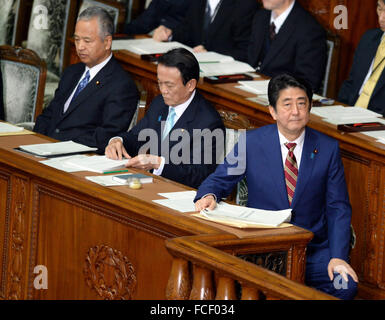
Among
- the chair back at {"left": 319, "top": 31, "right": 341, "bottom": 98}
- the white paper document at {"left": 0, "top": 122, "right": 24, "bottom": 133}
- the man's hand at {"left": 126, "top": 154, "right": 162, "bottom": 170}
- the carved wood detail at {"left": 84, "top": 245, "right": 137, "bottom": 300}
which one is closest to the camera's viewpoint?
the carved wood detail at {"left": 84, "top": 245, "right": 137, "bottom": 300}

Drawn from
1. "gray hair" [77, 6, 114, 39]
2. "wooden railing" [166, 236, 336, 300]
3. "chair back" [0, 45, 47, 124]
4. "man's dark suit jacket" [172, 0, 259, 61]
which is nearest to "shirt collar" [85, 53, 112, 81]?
"gray hair" [77, 6, 114, 39]

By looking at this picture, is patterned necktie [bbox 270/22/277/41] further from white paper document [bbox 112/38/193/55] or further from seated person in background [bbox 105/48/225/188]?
seated person in background [bbox 105/48/225/188]


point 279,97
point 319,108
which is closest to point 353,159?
point 319,108

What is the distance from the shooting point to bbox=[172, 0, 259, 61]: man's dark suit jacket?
6750 millimetres

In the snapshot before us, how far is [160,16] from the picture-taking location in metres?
7.36

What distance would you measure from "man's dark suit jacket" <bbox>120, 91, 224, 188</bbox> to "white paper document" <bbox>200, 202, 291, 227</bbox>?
0.79 m

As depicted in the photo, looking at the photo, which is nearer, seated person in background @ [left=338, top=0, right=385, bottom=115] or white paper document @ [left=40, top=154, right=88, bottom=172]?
white paper document @ [left=40, top=154, right=88, bottom=172]

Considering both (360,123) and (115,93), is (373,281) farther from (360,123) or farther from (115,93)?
(115,93)

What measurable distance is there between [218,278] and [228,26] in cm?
388

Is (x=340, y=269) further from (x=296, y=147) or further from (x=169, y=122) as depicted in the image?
(x=169, y=122)

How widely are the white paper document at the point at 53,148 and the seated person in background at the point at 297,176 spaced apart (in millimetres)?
916

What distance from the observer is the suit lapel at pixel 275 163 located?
4.14 meters

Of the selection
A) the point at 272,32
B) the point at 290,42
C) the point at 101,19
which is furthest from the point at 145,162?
the point at 272,32
